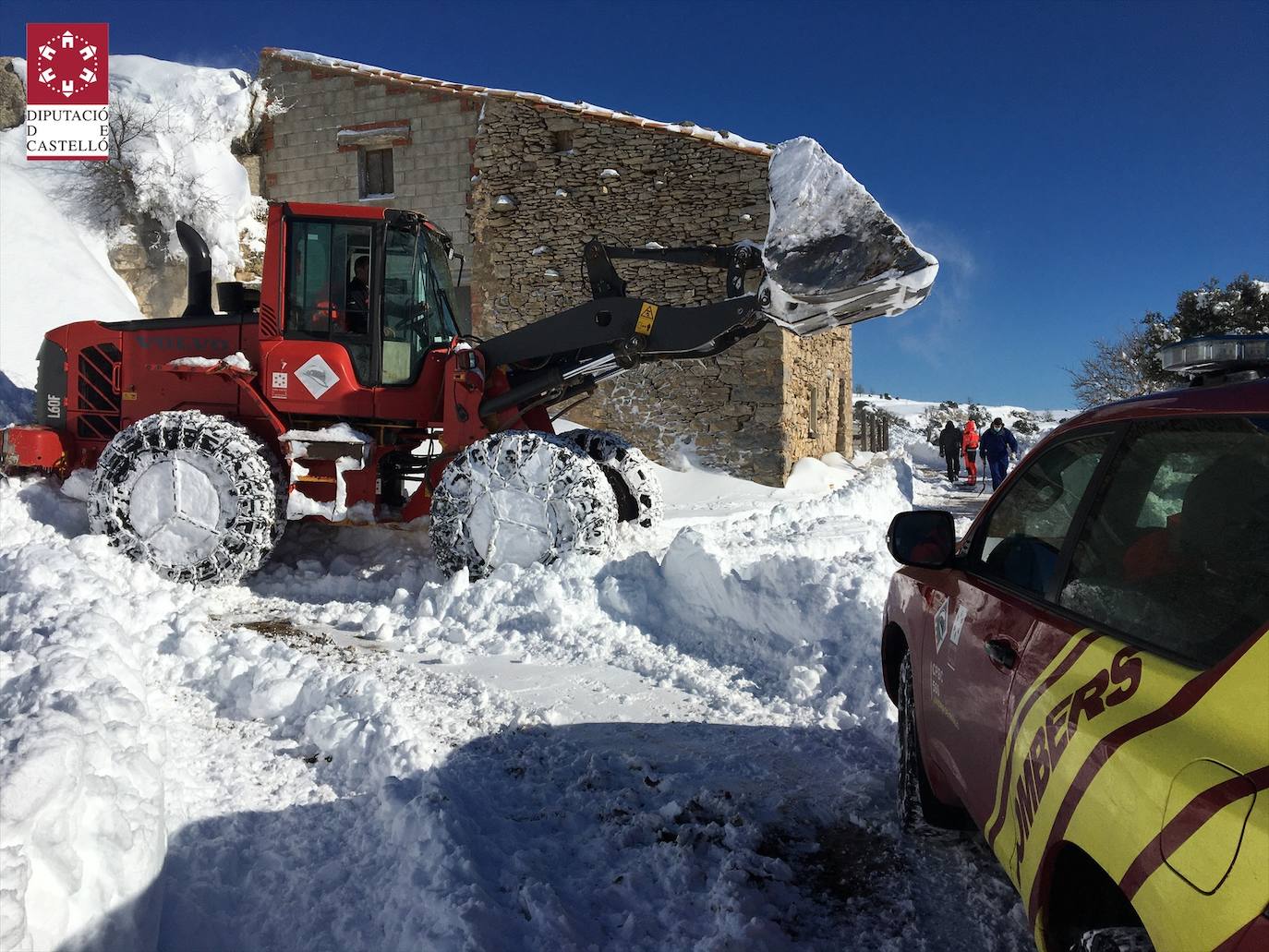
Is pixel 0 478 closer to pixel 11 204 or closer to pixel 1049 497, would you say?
pixel 1049 497

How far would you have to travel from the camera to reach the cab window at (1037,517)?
214cm

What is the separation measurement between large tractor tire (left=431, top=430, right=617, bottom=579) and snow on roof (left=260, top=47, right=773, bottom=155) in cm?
872

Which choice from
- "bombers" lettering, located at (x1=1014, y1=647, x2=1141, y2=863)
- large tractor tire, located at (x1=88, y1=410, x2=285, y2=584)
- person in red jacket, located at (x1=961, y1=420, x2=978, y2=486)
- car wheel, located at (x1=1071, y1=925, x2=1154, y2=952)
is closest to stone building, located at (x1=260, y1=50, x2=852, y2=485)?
person in red jacket, located at (x1=961, y1=420, x2=978, y2=486)

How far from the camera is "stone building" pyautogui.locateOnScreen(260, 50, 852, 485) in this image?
1326cm

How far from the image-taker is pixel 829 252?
543 centimetres

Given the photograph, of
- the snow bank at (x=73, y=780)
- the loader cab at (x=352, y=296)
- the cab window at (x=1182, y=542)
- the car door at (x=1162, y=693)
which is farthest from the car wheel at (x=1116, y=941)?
the loader cab at (x=352, y=296)

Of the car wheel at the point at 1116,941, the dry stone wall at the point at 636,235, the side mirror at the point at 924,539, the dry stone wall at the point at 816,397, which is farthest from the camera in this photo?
the dry stone wall at the point at 816,397

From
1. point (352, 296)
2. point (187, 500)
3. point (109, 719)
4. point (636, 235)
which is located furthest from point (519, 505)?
point (636, 235)

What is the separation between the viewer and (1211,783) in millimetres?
1219

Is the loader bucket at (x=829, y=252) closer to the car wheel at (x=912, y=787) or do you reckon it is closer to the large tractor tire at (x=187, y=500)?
the car wheel at (x=912, y=787)

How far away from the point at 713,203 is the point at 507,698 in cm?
1058

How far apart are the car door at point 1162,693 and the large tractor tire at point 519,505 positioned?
13.8 ft

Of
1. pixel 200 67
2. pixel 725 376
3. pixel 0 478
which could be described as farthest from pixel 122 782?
pixel 200 67

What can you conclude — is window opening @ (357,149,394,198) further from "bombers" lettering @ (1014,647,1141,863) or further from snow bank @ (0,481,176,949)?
"bombers" lettering @ (1014,647,1141,863)
